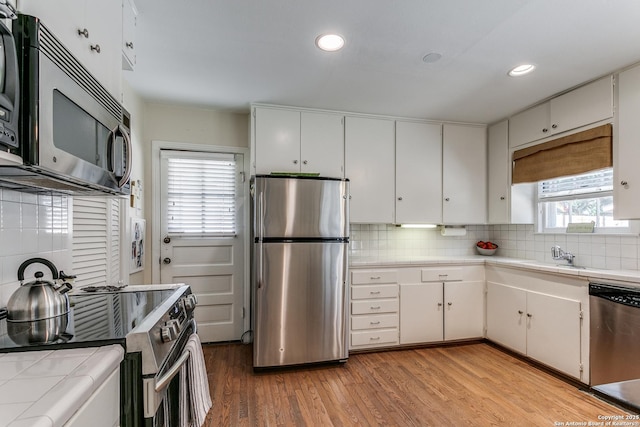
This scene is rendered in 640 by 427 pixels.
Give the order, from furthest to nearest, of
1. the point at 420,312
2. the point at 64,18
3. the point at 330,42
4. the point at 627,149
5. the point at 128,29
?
the point at 420,312, the point at 627,149, the point at 330,42, the point at 128,29, the point at 64,18

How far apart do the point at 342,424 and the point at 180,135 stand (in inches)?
Result: 111

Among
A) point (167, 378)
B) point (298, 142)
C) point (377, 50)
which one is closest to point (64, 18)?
point (167, 378)

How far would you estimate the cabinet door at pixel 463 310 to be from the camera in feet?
10.7

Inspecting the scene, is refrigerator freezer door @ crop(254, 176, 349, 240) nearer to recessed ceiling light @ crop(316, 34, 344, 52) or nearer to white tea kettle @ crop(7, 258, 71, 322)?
recessed ceiling light @ crop(316, 34, 344, 52)

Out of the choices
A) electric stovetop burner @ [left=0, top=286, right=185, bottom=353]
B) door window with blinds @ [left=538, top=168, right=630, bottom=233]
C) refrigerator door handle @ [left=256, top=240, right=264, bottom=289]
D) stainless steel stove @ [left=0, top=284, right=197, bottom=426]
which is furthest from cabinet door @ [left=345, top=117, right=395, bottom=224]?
stainless steel stove @ [left=0, top=284, right=197, bottom=426]

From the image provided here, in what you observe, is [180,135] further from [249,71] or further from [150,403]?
[150,403]

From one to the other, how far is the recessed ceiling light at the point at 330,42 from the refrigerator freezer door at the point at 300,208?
1015 millimetres

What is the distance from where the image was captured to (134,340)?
96cm

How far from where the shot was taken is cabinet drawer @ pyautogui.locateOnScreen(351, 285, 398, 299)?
3.00 meters

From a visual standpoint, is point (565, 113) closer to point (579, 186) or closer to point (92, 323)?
point (579, 186)

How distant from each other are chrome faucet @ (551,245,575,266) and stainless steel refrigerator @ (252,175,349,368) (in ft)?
6.31

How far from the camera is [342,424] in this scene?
6.43 feet

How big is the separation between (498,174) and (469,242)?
2.89ft

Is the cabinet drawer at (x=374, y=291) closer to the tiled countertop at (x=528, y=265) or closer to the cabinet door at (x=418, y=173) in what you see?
the tiled countertop at (x=528, y=265)
